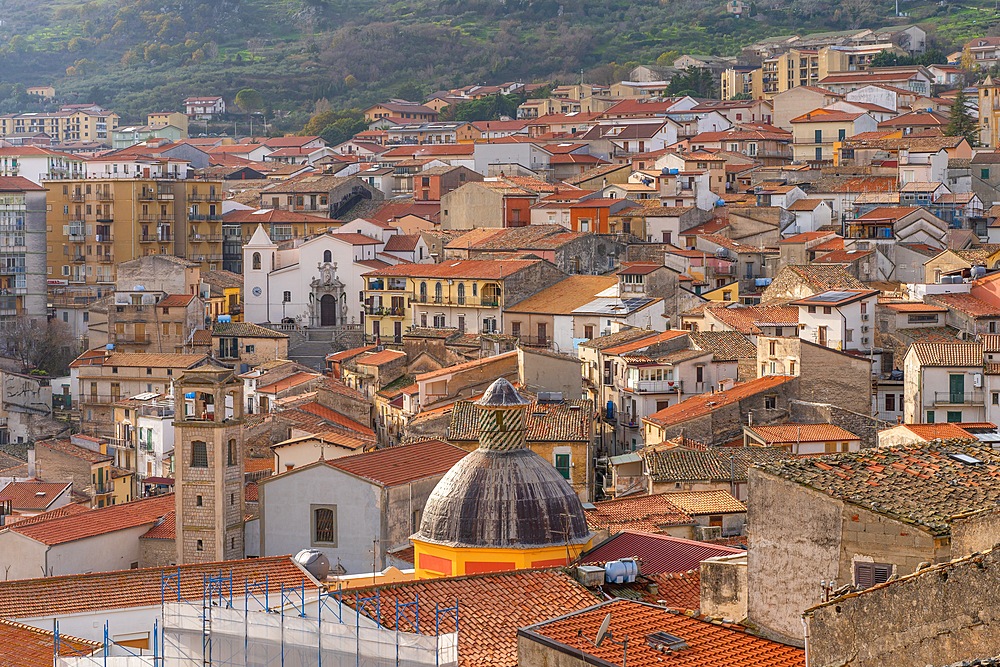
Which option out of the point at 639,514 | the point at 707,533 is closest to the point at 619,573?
the point at 639,514

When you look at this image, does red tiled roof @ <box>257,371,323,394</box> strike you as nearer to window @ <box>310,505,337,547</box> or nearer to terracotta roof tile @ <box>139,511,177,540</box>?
terracotta roof tile @ <box>139,511,177,540</box>

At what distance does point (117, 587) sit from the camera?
24.3 meters

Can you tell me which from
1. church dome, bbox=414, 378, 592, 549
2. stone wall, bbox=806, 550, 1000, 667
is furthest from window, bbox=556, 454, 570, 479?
stone wall, bbox=806, 550, 1000, 667

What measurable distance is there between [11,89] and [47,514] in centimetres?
11275

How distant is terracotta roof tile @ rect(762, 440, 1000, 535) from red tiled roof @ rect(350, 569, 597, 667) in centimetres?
397

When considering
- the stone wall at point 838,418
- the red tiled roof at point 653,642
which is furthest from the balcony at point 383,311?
the red tiled roof at point 653,642

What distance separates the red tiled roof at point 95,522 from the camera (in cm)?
3319

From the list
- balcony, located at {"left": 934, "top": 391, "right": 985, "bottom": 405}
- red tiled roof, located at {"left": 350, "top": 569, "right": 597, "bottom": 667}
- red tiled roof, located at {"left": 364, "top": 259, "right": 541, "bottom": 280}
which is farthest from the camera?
red tiled roof, located at {"left": 364, "top": 259, "right": 541, "bottom": 280}

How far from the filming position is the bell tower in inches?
1316

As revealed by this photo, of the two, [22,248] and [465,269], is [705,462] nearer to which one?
[465,269]

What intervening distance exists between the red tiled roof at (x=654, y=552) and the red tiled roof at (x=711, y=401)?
16.2 metres

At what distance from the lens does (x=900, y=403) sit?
139ft

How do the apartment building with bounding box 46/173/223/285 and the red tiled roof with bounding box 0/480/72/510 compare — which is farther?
the apartment building with bounding box 46/173/223/285

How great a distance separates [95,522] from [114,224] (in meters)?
42.2
